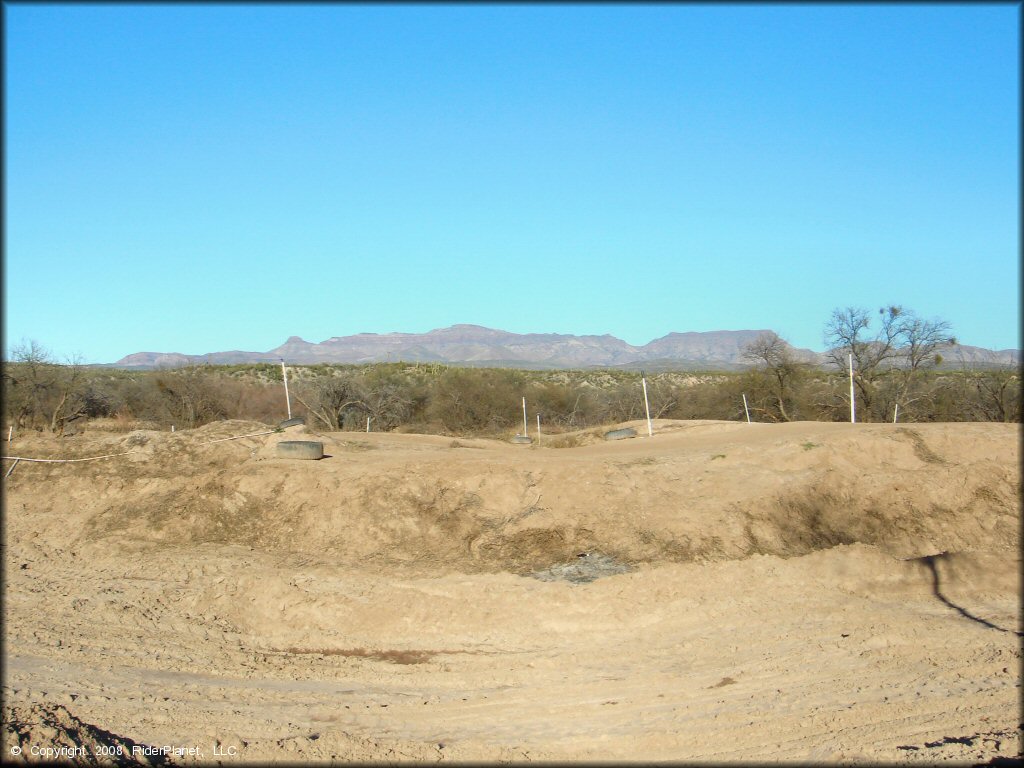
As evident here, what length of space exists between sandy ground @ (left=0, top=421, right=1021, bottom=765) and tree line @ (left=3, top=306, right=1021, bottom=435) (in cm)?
1868

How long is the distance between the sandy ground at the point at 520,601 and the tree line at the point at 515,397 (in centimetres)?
1868

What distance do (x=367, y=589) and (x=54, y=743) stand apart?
238 inches

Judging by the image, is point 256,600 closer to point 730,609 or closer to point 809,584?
point 730,609

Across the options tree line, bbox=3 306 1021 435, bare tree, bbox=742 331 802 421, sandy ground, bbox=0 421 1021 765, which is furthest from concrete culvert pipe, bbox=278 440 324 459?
bare tree, bbox=742 331 802 421

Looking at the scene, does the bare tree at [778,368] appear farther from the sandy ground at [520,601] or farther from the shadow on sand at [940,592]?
the shadow on sand at [940,592]

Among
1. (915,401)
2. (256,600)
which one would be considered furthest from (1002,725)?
(915,401)

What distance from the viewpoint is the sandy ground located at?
7270 millimetres

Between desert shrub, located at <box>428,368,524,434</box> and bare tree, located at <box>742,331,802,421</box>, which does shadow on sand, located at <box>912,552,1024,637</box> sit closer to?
bare tree, located at <box>742,331,802,421</box>

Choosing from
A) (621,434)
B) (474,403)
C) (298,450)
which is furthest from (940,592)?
(474,403)

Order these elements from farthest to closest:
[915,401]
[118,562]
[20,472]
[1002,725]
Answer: [915,401]
[20,472]
[118,562]
[1002,725]

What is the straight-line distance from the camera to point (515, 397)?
1670 inches

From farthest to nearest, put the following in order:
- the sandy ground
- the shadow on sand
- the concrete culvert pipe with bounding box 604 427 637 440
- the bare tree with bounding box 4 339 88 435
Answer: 1. the bare tree with bounding box 4 339 88 435
2. the concrete culvert pipe with bounding box 604 427 637 440
3. the shadow on sand
4. the sandy ground

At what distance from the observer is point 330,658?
987 cm

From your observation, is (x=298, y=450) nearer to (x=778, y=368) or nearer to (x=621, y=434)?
(x=621, y=434)
